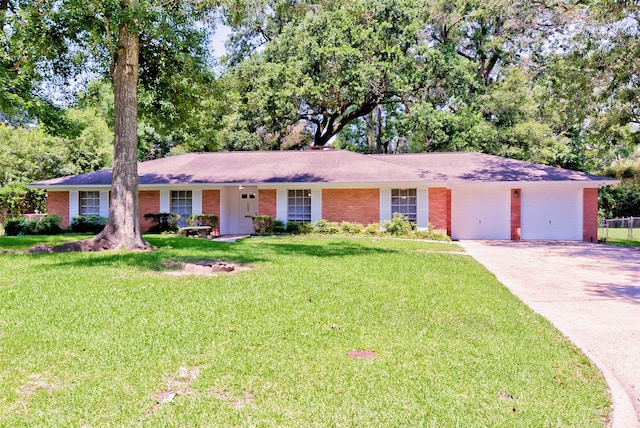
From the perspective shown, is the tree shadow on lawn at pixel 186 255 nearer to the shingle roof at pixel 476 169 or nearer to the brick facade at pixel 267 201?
the brick facade at pixel 267 201

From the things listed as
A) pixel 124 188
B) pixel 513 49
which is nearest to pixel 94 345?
pixel 124 188

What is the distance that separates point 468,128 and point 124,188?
2026cm

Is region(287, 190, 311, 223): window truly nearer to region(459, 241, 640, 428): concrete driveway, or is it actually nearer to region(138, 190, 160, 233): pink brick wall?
region(138, 190, 160, 233): pink brick wall

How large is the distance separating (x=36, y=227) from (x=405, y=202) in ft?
51.1

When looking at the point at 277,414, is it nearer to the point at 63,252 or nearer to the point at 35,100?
the point at 63,252

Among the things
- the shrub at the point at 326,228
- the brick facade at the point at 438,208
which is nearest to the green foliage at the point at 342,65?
the brick facade at the point at 438,208

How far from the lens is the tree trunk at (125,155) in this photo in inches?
468

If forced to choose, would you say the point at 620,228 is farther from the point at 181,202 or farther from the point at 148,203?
the point at 148,203

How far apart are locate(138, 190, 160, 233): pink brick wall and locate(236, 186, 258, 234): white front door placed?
3699mm

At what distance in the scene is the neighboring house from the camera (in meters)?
18.8

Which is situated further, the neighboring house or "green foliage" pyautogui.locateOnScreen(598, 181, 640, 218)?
"green foliage" pyautogui.locateOnScreen(598, 181, 640, 218)

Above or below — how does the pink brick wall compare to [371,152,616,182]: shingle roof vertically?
below

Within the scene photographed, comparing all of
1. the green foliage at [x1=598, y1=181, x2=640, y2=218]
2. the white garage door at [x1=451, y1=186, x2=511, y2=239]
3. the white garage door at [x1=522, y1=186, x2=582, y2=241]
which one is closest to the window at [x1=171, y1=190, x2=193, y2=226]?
the white garage door at [x1=451, y1=186, x2=511, y2=239]

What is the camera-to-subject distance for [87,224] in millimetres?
19078
